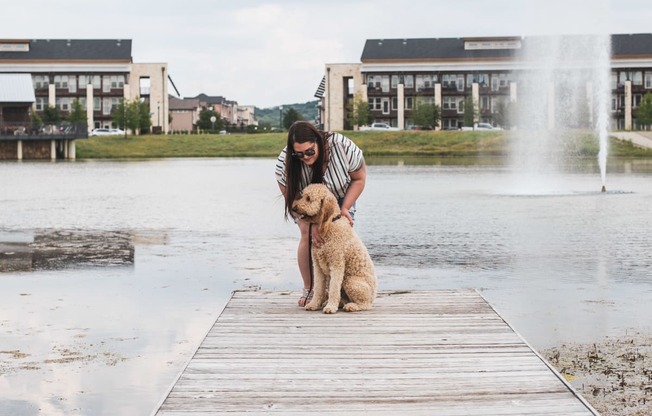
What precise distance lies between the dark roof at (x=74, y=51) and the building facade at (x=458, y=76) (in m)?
26.7

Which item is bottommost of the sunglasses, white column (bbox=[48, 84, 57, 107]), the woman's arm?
the woman's arm

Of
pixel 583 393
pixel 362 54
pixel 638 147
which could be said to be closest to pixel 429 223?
pixel 583 393

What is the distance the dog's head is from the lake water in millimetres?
1476

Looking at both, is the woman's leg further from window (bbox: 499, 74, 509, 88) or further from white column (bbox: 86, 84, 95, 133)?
white column (bbox: 86, 84, 95, 133)

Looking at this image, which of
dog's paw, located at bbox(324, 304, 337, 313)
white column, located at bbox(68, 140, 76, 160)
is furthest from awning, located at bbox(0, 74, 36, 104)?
dog's paw, located at bbox(324, 304, 337, 313)

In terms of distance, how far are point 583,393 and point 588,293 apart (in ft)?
18.1

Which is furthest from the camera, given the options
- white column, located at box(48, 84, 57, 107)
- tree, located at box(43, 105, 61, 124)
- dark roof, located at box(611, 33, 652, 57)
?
white column, located at box(48, 84, 57, 107)

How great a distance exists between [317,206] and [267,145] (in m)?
92.8

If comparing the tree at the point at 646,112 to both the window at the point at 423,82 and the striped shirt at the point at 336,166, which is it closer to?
the window at the point at 423,82

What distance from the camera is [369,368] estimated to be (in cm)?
739

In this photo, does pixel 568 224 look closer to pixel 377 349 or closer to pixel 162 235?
pixel 162 235

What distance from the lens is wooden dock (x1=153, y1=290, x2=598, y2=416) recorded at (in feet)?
21.1

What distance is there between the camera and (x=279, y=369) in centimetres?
736

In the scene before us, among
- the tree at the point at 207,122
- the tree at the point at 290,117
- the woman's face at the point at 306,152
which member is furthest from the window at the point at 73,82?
the woman's face at the point at 306,152
